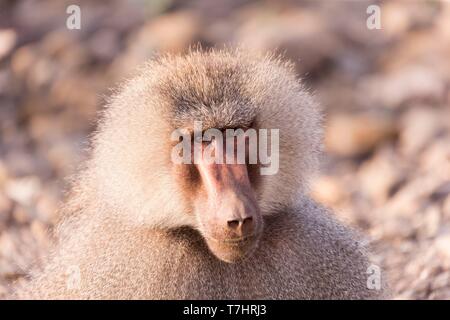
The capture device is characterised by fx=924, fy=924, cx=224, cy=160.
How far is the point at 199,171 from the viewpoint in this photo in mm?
2934

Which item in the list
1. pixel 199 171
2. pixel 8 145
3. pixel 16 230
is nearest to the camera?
pixel 199 171

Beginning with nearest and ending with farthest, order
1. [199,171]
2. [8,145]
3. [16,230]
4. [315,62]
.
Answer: [199,171] < [16,230] < [8,145] < [315,62]

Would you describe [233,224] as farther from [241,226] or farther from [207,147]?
[207,147]

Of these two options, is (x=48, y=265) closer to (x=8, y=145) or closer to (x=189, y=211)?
(x=189, y=211)

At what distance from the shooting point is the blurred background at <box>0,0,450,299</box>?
5707 millimetres

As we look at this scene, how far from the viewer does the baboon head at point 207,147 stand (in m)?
2.87

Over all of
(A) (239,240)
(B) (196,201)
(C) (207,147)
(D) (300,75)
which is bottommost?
(A) (239,240)

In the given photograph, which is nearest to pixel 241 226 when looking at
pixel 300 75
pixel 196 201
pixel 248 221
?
pixel 248 221

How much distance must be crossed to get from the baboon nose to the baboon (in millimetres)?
44

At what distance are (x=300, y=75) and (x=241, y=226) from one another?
357 centimetres

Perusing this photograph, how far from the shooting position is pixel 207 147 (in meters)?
2.94

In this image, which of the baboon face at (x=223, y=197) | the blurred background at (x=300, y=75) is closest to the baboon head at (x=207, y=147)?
the baboon face at (x=223, y=197)
